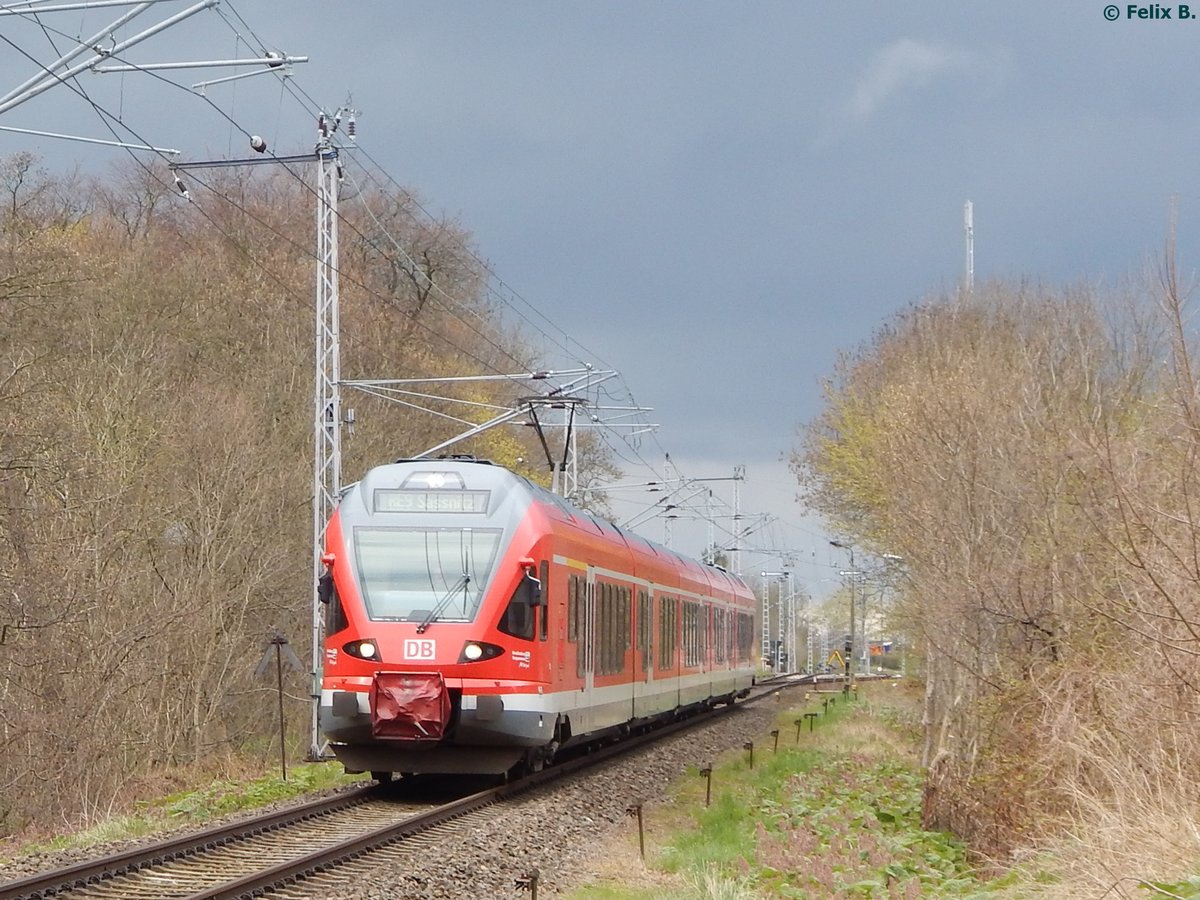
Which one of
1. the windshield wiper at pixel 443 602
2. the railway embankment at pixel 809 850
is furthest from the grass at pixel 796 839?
the windshield wiper at pixel 443 602

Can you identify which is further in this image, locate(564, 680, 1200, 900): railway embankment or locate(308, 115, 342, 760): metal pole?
locate(308, 115, 342, 760): metal pole

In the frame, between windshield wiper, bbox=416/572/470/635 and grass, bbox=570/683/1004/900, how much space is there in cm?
304

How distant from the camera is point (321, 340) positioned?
2328cm

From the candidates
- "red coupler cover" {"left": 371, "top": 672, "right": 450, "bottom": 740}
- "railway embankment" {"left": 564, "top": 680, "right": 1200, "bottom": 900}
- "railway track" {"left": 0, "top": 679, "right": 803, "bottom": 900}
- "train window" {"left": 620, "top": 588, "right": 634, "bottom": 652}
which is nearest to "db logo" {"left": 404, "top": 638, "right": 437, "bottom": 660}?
"red coupler cover" {"left": 371, "top": 672, "right": 450, "bottom": 740}

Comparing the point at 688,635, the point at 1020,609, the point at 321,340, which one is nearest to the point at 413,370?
the point at 688,635

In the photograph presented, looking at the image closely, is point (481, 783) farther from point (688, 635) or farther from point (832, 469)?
point (832, 469)

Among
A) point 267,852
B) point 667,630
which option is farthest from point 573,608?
point 667,630

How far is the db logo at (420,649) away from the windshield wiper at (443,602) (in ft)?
0.33

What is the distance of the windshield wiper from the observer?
1639 centimetres

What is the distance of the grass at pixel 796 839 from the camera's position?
12391 mm

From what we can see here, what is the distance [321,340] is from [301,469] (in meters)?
9.66

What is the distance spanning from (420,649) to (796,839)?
4.16m

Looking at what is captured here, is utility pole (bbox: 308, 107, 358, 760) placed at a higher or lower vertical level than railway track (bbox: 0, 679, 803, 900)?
higher

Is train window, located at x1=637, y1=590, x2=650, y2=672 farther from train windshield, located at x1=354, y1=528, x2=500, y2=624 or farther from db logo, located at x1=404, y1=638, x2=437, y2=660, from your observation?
db logo, located at x1=404, y1=638, x2=437, y2=660
